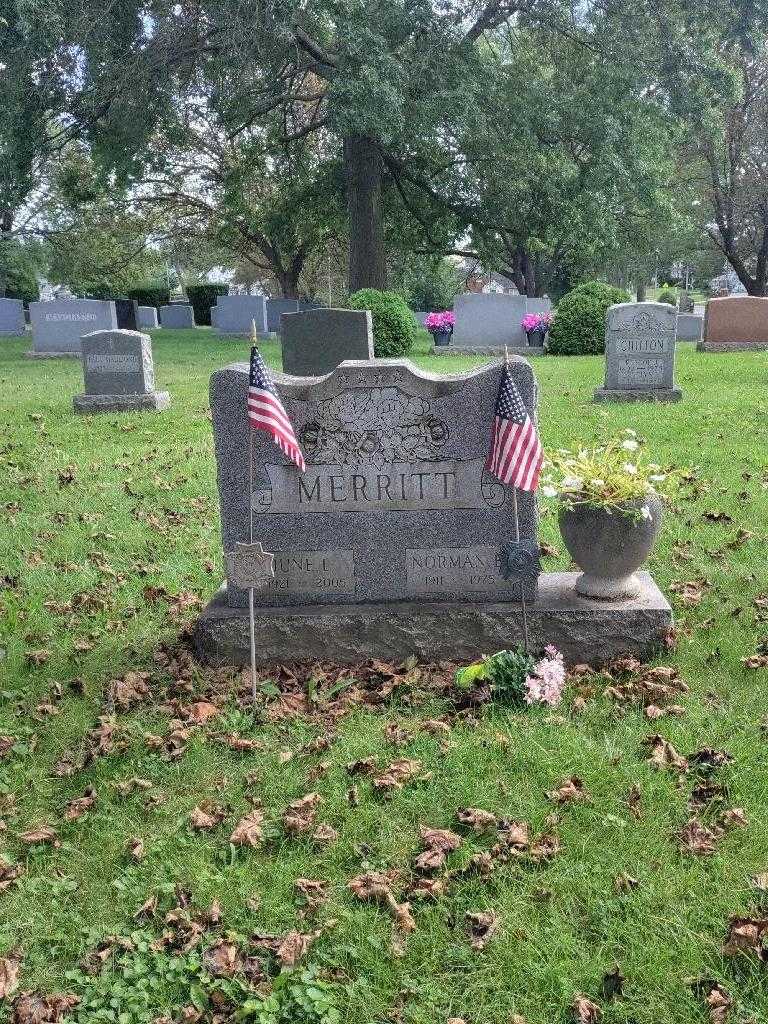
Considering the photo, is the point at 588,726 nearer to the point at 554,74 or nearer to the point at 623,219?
the point at 554,74

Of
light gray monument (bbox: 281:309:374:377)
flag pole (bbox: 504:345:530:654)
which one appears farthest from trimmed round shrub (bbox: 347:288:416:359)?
flag pole (bbox: 504:345:530:654)

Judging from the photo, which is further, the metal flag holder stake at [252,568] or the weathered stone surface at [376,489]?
the weathered stone surface at [376,489]

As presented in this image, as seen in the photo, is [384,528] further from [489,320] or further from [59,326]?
[59,326]

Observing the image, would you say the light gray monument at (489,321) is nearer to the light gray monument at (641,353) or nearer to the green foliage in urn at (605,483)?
the light gray monument at (641,353)

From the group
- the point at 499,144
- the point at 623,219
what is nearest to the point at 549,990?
the point at 499,144

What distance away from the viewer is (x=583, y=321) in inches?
794

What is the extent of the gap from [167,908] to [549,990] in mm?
1337

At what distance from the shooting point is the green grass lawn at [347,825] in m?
2.86

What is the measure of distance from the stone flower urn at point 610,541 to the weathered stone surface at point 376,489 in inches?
10.2

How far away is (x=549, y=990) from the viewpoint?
2.79m

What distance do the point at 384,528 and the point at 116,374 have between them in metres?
9.68

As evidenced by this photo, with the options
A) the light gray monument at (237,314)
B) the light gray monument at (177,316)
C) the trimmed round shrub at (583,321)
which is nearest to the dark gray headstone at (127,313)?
the light gray monument at (237,314)

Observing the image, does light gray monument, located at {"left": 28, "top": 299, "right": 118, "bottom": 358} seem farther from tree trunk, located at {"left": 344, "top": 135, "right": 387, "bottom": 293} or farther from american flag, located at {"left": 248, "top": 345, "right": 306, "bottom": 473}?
american flag, located at {"left": 248, "top": 345, "right": 306, "bottom": 473}

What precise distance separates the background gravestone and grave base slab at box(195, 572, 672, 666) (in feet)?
53.4
